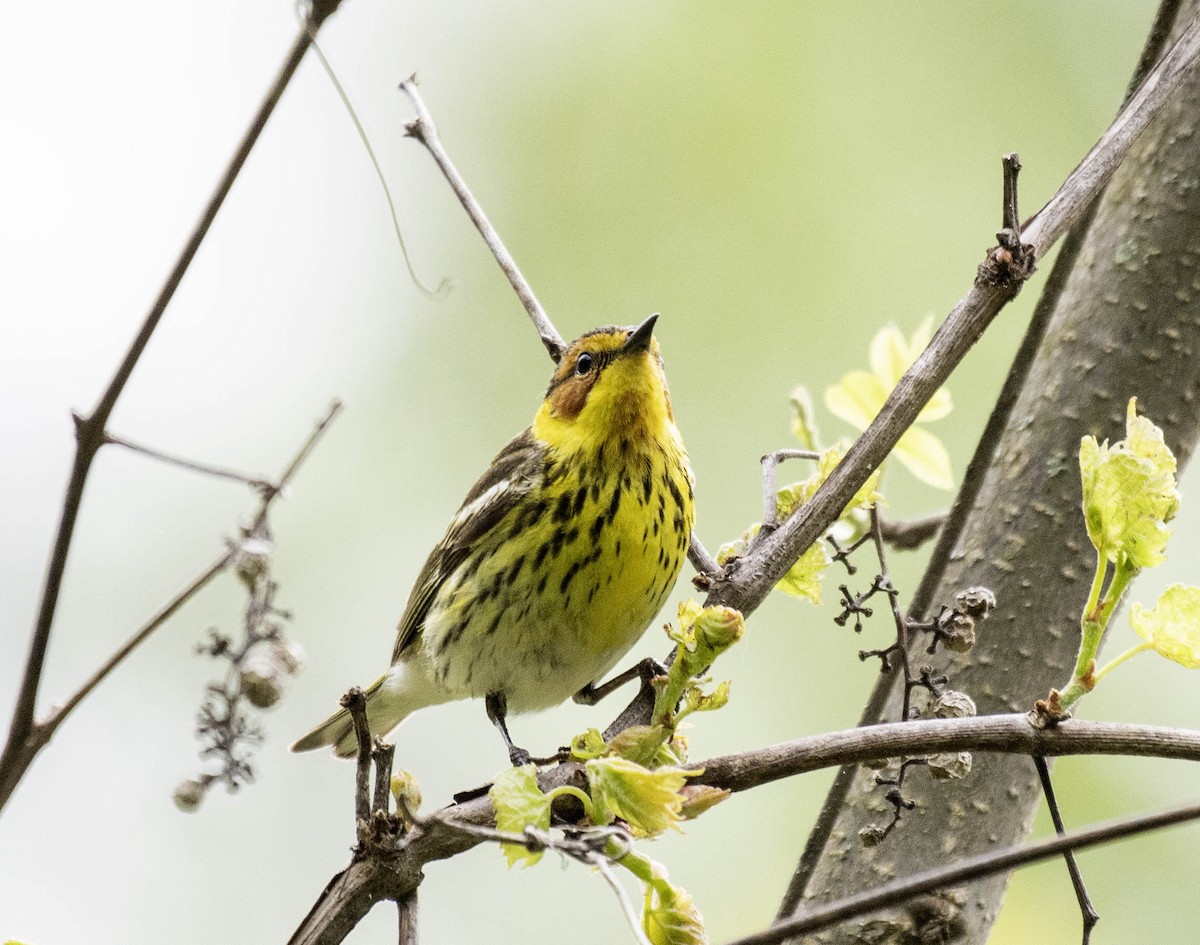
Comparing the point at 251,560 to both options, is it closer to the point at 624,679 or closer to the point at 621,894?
the point at 624,679

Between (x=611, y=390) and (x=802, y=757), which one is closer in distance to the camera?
(x=802, y=757)

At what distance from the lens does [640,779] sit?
1717 mm

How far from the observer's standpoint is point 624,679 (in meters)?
3.17

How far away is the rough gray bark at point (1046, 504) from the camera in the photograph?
2686 millimetres

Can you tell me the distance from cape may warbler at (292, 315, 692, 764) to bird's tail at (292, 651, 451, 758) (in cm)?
10

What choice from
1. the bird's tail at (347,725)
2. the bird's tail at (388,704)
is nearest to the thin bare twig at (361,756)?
the bird's tail at (388,704)

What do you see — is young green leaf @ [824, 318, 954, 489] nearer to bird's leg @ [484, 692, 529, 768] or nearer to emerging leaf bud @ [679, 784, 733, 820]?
emerging leaf bud @ [679, 784, 733, 820]

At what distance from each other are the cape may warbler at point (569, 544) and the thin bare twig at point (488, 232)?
60 centimetres

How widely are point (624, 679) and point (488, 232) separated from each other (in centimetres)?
110

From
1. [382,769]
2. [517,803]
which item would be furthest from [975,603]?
[382,769]

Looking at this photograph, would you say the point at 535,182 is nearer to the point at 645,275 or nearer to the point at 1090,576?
the point at 645,275

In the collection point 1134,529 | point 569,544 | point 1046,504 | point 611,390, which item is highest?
point 611,390

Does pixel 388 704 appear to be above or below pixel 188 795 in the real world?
above

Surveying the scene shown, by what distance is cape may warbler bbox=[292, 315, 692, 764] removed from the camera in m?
3.78
